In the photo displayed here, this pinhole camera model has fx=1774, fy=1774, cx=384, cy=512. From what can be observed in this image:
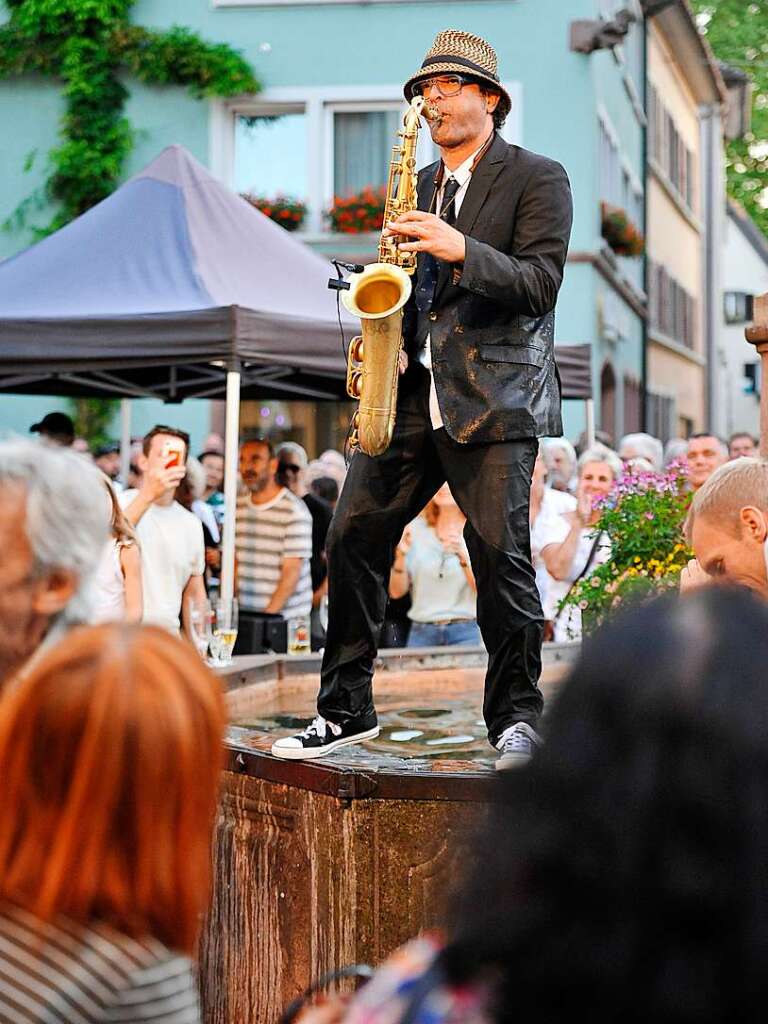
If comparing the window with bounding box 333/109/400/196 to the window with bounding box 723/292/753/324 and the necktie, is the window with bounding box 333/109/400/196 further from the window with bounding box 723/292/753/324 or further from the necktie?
the window with bounding box 723/292/753/324

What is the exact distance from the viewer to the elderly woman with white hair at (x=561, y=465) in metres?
11.6

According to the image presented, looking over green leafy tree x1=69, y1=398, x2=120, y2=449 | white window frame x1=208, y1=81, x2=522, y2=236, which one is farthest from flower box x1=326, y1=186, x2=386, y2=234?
green leafy tree x1=69, y1=398, x2=120, y2=449

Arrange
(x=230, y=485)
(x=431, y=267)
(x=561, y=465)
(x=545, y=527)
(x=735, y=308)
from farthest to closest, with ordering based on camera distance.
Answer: (x=735, y=308)
(x=561, y=465)
(x=230, y=485)
(x=545, y=527)
(x=431, y=267)

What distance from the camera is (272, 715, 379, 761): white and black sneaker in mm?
4840

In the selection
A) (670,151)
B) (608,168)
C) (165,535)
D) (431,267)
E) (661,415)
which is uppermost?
(670,151)

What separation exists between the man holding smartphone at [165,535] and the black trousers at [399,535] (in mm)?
2775

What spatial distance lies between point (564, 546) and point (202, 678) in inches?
256

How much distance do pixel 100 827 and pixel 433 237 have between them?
2.86 meters

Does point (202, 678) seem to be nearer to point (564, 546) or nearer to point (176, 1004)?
point (176, 1004)

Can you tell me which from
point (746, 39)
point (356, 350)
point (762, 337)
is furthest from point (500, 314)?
point (746, 39)

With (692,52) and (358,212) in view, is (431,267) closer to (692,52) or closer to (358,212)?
(358,212)

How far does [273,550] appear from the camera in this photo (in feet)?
31.8

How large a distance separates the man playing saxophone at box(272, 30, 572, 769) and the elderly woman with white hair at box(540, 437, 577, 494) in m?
6.60

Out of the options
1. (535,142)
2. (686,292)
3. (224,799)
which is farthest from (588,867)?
(686,292)
